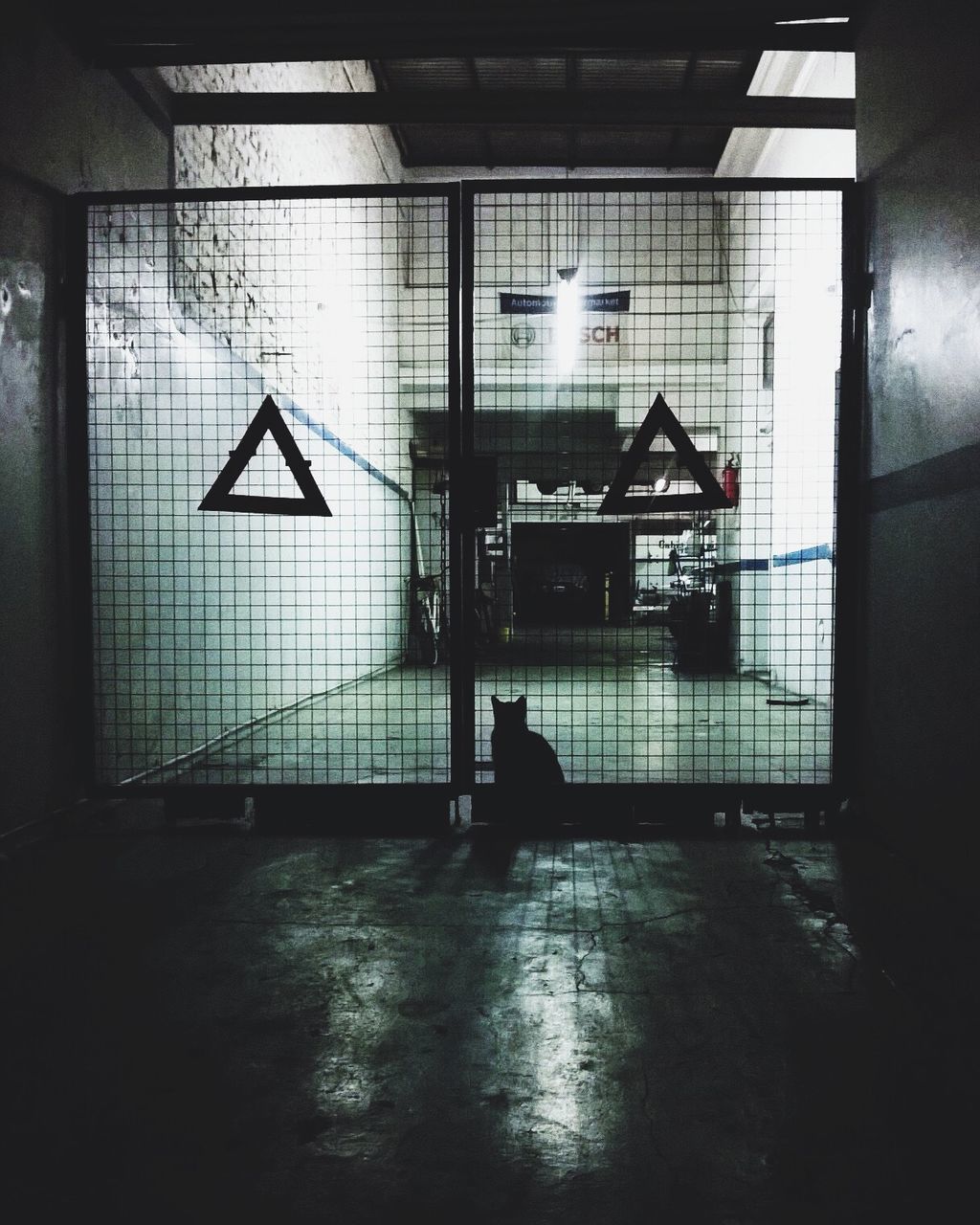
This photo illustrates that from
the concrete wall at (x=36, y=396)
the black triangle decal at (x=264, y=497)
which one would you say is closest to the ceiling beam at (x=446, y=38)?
the concrete wall at (x=36, y=396)

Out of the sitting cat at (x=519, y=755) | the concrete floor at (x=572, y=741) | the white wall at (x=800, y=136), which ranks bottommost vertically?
the concrete floor at (x=572, y=741)

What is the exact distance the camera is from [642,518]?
11.3m

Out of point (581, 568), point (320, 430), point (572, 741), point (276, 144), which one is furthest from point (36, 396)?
point (581, 568)

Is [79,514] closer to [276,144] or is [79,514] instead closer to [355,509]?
[276,144]

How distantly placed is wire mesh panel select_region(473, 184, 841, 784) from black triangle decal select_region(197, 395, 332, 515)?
759 millimetres

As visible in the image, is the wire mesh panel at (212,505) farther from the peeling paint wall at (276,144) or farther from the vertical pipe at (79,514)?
the peeling paint wall at (276,144)

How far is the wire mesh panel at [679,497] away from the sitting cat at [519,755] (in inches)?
0.5

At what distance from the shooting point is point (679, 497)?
3176mm

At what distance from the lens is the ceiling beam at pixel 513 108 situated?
3967 mm

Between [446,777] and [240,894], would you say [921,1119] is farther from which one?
[446,777]

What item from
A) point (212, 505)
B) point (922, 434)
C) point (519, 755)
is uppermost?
point (922, 434)

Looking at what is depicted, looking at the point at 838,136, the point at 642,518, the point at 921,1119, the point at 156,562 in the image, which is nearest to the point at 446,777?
the point at 156,562

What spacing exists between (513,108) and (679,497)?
8.72 ft

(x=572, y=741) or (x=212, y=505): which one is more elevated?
(x=212, y=505)
